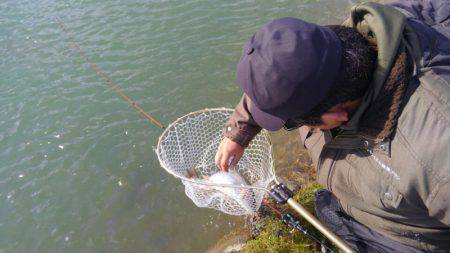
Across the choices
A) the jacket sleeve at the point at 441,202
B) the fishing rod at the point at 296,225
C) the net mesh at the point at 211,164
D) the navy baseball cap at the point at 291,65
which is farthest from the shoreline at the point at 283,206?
the navy baseball cap at the point at 291,65

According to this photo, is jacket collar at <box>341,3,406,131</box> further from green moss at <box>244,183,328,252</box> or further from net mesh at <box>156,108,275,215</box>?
green moss at <box>244,183,328,252</box>

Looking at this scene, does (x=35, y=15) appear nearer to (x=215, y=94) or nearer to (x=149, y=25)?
(x=149, y=25)

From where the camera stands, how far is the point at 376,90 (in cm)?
213

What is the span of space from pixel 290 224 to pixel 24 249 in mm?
4066

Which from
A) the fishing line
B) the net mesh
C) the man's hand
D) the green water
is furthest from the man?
the fishing line

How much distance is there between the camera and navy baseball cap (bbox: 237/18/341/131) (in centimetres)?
203

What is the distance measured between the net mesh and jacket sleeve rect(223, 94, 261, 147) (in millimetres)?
477

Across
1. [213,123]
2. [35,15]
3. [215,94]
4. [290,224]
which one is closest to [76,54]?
[35,15]

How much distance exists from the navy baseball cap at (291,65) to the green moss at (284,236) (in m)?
2.41

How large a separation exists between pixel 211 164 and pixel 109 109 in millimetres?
3665

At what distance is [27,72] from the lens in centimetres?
903

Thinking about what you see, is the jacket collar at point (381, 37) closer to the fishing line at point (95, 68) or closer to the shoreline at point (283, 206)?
the shoreline at point (283, 206)

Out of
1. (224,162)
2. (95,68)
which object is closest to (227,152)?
(224,162)

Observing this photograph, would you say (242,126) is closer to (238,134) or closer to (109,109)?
(238,134)
